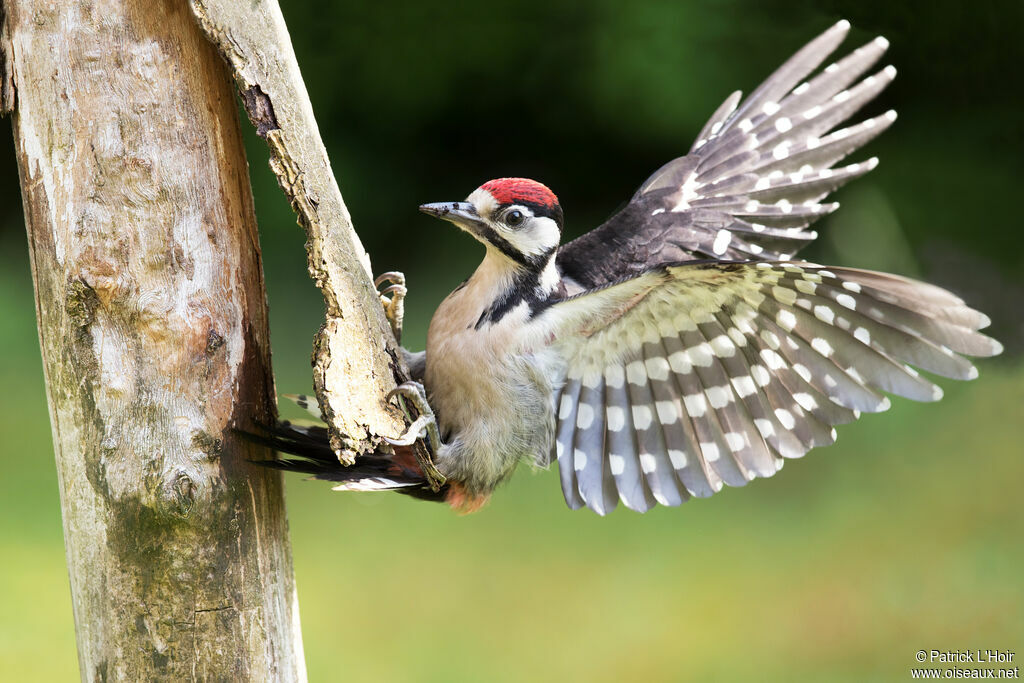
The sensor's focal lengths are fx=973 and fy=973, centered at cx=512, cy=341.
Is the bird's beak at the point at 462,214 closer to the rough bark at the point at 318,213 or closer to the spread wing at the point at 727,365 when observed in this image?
the spread wing at the point at 727,365

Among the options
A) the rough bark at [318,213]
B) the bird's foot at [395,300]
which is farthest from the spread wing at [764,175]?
the rough bark at [318,213]

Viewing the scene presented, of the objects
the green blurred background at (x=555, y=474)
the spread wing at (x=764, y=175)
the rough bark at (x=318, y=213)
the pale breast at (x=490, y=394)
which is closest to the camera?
the rough bark at (x=318, y=213)

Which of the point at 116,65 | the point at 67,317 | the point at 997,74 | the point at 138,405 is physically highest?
the point at 997,74

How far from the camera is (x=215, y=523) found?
A: 1.69 metres

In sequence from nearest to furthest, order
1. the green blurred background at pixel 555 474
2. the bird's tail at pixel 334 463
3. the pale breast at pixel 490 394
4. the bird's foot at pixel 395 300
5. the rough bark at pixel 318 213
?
the rough bark at pixel 318 213
the bird's tail at pixel 334 463
the pale breast at pixel 490 394
the bird's foot at pixel 395 300
the green blurred background at pixel 555 474

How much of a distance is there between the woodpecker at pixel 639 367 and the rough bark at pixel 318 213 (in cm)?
11

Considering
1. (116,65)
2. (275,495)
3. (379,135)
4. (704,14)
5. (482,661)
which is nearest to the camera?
(116,65)

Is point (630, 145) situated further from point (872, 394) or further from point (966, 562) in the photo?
point (872, 394)

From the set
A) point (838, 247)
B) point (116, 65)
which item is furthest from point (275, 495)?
point (838, 247)

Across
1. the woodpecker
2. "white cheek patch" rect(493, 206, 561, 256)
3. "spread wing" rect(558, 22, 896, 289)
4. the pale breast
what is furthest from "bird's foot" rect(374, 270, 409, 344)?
"spread wing" rect(558, 22, 896, 289)

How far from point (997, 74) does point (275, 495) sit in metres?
4.92

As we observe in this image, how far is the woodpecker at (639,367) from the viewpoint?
5.98 ft

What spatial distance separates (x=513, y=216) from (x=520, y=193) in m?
0.05

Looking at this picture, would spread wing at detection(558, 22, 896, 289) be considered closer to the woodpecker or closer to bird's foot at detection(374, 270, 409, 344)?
the woodpecker
